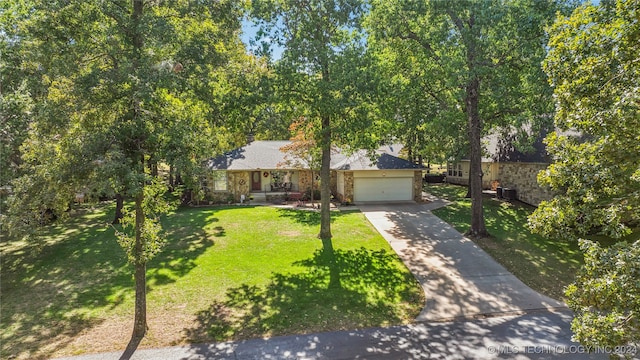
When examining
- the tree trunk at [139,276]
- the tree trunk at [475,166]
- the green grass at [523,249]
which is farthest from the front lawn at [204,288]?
the tree trunk at [475,166]

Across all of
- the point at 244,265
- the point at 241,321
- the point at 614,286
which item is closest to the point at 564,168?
the point at 614,286

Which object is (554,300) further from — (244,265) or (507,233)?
(244,265)

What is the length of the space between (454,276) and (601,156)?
7913mm

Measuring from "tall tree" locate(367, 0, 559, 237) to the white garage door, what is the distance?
813 centimetres

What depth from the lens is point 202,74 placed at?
1291cm

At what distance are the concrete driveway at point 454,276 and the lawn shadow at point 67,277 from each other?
8.84 metres

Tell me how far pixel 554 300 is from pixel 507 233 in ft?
21.3

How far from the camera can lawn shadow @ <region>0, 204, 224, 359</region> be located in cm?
897

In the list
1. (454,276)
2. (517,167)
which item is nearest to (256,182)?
(454,276)

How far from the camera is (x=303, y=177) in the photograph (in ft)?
90.0

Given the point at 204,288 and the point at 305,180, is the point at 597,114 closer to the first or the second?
the point at 204,288

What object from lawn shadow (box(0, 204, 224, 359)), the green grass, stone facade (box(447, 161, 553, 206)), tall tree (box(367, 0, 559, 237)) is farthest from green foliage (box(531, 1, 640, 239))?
stone facade (box(447, 161, 553, 206))

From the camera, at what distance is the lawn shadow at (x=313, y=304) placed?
9125 millimetres

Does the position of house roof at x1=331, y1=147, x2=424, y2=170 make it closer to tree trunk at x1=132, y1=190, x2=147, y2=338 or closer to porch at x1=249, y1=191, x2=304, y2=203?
porch at x1=249, y1=191, x2=304, y2=203
